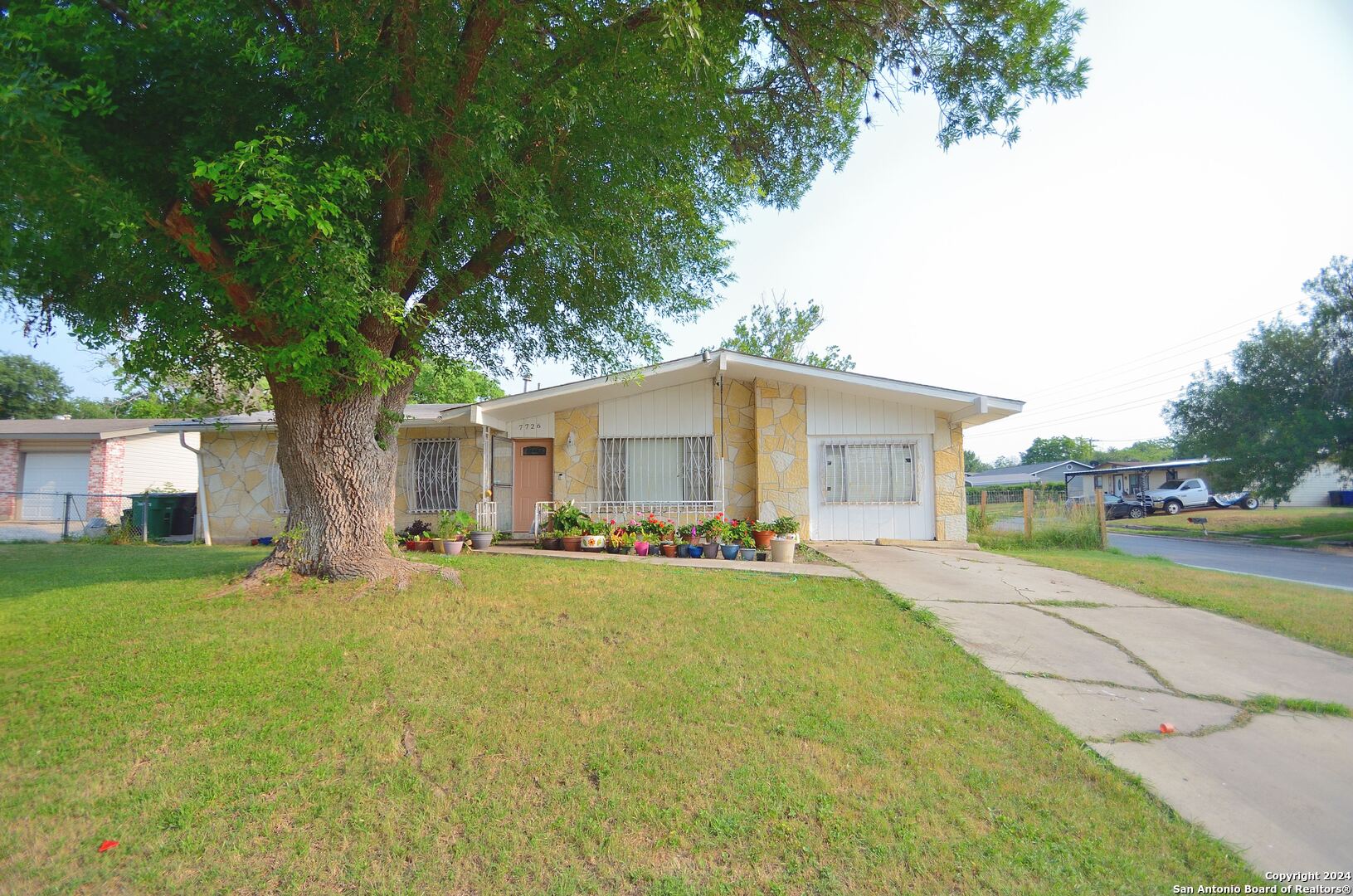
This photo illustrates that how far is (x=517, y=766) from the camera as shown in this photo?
3275mm

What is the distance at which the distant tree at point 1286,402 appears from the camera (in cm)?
2059

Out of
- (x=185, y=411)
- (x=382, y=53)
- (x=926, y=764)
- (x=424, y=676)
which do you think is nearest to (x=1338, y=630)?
(x=926, y=764)

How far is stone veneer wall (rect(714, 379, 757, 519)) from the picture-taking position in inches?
499

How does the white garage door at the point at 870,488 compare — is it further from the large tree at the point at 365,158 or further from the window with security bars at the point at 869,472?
the large tree at the point at 365,158

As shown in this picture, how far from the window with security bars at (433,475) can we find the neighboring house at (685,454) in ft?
0.08

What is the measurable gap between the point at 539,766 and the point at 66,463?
2401cm

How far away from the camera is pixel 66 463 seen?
19234 millimetres

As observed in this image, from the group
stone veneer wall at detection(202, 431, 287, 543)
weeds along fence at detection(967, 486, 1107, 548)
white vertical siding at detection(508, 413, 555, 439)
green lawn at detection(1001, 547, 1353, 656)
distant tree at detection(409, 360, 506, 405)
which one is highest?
distant tree at detection(409, 360, 506, 405)

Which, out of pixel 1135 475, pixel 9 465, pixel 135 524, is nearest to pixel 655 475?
pixel 135 524

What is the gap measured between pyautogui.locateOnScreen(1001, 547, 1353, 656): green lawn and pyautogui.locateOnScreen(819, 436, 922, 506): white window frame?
2.30m

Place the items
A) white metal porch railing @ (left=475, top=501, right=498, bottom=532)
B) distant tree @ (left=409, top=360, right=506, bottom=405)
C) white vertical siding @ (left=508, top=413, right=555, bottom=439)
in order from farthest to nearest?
1. distant tree @ (left=409, top=360, right=506, bottom=405)
2. white vertical siding @ (left=508, top=413, right=555, bottom=439)
3. white metal porch railing @ (left=475, top=501, right=498, bottom=532)

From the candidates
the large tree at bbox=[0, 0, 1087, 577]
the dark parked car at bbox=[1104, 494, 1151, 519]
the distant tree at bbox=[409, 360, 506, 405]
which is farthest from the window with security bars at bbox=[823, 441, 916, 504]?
the dark parked car at bbox=[1104, 494, 1151, 519]

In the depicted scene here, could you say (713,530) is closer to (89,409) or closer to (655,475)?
(655,475)

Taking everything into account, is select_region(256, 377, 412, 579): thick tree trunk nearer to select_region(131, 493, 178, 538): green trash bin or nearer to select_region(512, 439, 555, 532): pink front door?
select_region(512, 439, 555, 532): pink front door
